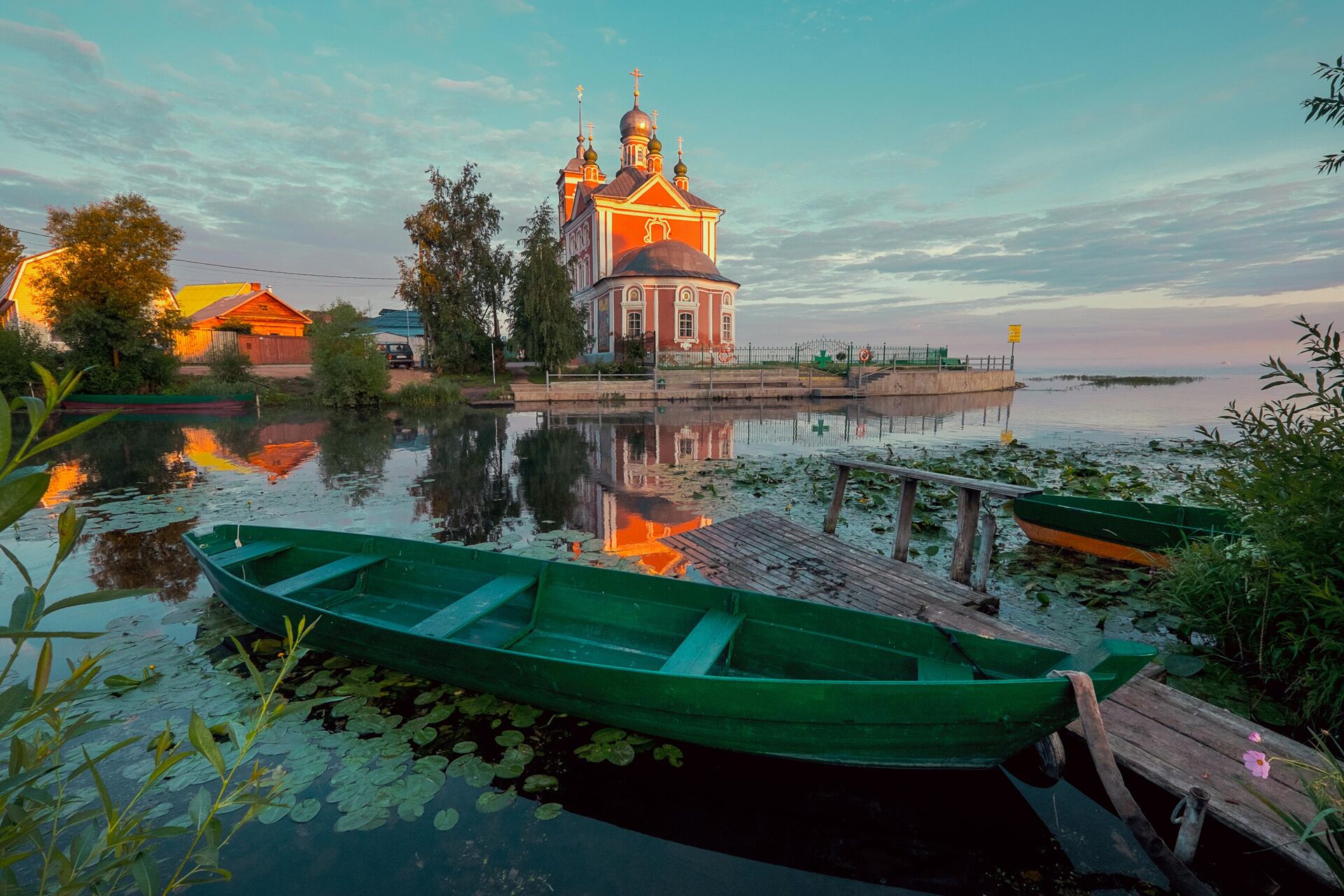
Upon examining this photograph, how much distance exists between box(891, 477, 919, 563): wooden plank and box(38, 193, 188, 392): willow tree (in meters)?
30.5

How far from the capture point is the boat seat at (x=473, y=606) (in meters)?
5.09

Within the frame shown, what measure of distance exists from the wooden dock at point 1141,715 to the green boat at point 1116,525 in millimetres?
1803

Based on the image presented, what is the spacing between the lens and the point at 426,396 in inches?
1176

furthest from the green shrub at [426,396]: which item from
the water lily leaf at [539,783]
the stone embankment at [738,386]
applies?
the water lily leaf at [539,783]

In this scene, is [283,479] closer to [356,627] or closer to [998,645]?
[356,627]

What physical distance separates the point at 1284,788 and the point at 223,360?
1409 inches

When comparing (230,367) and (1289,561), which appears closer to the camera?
(1289,561)

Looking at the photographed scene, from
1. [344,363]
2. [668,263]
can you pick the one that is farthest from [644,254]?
[344,363]

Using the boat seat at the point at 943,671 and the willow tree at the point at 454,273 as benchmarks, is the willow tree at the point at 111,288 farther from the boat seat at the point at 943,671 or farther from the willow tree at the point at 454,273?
the boat seat at the point at 943,671

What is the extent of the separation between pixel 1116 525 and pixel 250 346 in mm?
40756

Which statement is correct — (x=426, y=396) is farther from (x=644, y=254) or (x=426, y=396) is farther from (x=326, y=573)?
(x=326, y=573)

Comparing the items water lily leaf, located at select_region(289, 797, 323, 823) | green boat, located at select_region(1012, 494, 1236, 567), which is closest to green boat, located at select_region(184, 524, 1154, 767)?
water lily leaf, located at select_region(289, 797, 323, 823)

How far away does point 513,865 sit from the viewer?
366 cm

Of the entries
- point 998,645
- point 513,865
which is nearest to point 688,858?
point 513,865
